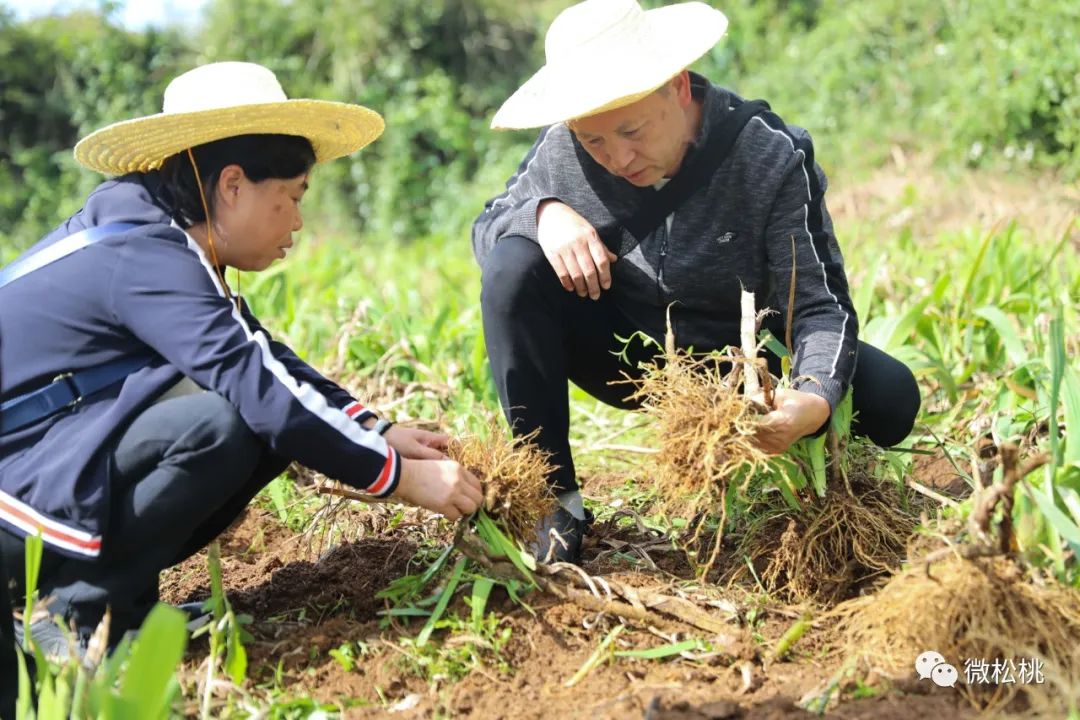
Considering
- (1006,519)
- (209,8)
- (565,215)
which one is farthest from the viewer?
(209,8)

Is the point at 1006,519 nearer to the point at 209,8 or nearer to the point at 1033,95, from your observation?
the point at 1033,95

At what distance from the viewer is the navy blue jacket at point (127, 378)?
1.80 metres

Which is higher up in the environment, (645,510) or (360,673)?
(360,673)

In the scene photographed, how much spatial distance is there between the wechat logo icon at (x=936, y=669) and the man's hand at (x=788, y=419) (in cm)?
43

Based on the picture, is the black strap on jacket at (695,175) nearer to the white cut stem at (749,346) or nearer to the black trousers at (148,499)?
the white cut stem at (749,346)

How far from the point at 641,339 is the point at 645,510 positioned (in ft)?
1.36

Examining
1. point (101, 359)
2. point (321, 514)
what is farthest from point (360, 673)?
point (101, 359)

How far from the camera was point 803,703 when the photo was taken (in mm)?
1650

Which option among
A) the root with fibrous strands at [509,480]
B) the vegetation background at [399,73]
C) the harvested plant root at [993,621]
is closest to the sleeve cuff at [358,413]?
the root with fibrous strands at [509,480]

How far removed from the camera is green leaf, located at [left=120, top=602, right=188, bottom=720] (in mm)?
1221

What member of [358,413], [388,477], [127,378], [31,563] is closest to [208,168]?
[127,378]

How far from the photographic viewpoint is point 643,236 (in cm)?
229

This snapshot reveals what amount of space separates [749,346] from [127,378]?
1068mm

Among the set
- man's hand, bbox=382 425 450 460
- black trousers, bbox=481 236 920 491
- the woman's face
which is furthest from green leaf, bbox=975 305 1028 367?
the woman's face
